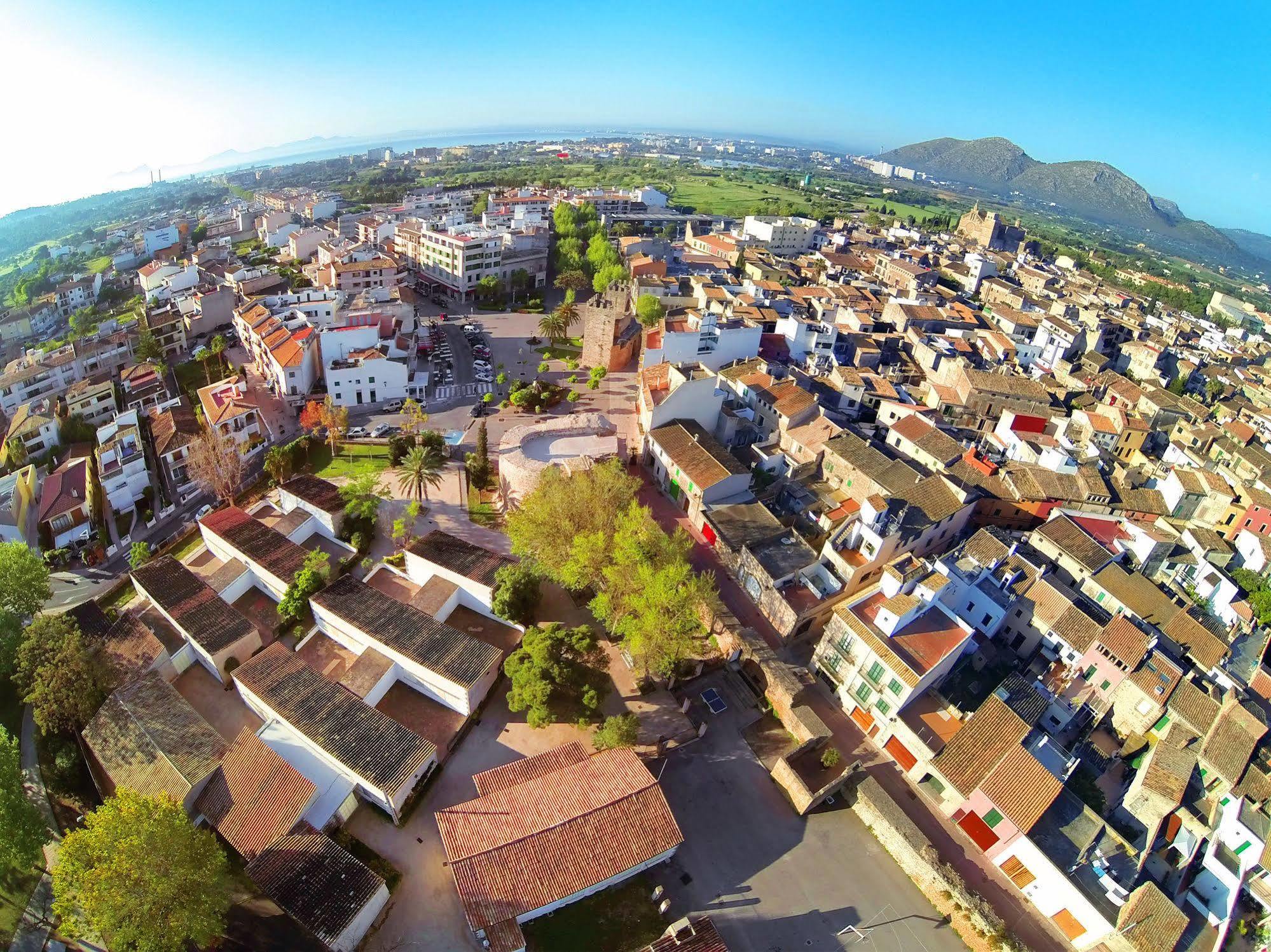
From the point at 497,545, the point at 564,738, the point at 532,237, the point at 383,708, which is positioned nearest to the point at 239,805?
the point at 383,708

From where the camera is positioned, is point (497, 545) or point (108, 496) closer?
point (497, 545)

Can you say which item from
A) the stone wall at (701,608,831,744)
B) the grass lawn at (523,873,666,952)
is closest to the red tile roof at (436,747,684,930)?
the grass lawn at (523,873,666,952)

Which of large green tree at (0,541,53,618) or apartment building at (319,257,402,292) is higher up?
apartment building at (319,257,402,292)

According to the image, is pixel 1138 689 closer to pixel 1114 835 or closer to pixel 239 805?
pixel 1114 835

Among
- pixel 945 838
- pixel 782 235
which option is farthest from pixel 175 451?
pixel 782 235

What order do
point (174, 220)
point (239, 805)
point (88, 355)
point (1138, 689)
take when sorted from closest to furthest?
point (239, 805)
point (1138, 689)
point (88, 355)
point (174, 220)

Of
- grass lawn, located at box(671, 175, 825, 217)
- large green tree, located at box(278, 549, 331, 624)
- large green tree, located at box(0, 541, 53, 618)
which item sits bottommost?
large green tree, located at box(278, 549, 331, 624)

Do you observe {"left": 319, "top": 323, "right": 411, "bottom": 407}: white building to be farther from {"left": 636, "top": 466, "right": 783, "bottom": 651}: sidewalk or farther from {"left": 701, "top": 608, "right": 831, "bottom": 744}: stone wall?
{"left": 701, "top": 608, "right": 831, "bottom": 744}: stone wall
